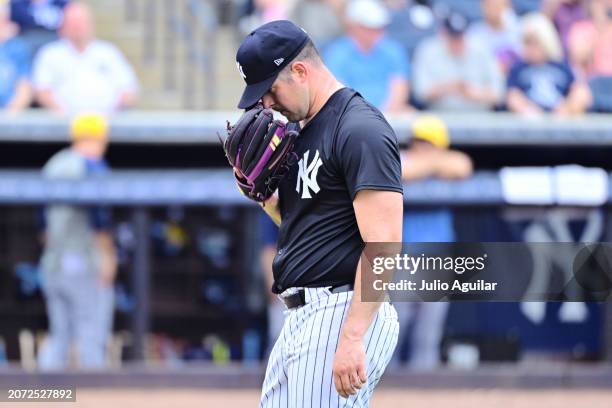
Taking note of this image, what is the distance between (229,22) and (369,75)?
1563 millimetres

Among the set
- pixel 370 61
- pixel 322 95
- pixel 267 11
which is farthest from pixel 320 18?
pixel 322 95

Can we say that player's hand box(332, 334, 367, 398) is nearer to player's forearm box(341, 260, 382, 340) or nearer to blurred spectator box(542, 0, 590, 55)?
player's forearm box(341, 260, 382, 340)

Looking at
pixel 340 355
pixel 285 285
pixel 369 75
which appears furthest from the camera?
pixel 369 75

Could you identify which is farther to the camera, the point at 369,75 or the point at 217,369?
the point at 369,75

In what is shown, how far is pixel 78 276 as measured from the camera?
25.4ft

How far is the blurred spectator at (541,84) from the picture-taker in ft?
28.8

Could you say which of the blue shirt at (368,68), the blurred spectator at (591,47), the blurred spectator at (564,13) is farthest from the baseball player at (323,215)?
the blurred spectator at (564,13)

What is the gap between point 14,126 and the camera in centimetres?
859

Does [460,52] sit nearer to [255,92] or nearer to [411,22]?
[411,22]

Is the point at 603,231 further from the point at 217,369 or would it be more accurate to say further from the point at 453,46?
Answer: the point at 217,369

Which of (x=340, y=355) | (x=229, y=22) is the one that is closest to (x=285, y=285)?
(x=340, y=355)

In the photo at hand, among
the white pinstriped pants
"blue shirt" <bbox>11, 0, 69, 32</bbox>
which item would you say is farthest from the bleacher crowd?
the white pinstriped pants

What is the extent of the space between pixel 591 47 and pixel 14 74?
4.31m

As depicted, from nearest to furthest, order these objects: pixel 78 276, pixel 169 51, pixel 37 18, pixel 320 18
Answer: pixel 78 276, pixel 37 18, pixel 320 18, pixel 169 51
